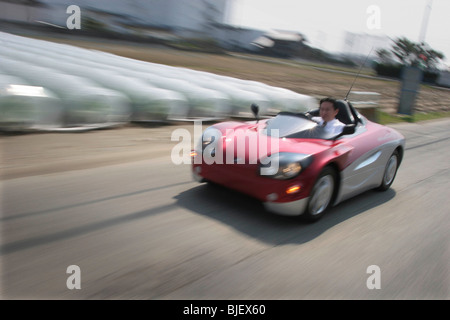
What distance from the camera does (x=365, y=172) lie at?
492 cm

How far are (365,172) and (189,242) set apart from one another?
2414 mm

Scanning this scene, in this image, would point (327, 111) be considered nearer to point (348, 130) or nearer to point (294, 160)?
point (348, 130)

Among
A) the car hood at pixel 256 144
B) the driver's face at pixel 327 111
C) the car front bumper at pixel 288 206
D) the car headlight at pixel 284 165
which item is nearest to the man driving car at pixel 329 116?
the driver's face at pixel 327 111

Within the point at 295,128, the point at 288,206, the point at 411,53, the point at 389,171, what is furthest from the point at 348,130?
the point at 411,53

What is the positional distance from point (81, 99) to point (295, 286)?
17.6ft

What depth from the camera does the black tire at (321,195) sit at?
4102 mm

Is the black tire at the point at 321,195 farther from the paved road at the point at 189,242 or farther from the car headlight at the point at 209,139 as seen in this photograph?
the car headlight at the point at 209,139

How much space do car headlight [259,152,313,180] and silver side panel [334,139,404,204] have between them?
0.68m

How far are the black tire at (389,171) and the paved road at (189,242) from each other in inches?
9.5

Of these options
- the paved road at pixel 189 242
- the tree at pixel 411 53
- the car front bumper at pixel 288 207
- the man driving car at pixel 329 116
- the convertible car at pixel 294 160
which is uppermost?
the tree at pixel 411 53

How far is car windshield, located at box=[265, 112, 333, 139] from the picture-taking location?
4.62 meters

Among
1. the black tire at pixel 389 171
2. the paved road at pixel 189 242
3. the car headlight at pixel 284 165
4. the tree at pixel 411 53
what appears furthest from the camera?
the tree at pixel 411 53

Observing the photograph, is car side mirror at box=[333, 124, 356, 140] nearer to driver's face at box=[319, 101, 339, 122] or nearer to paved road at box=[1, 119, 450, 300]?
driver's face at box=[319, 101, 339, 122]

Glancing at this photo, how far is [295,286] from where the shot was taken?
3.12 metres
